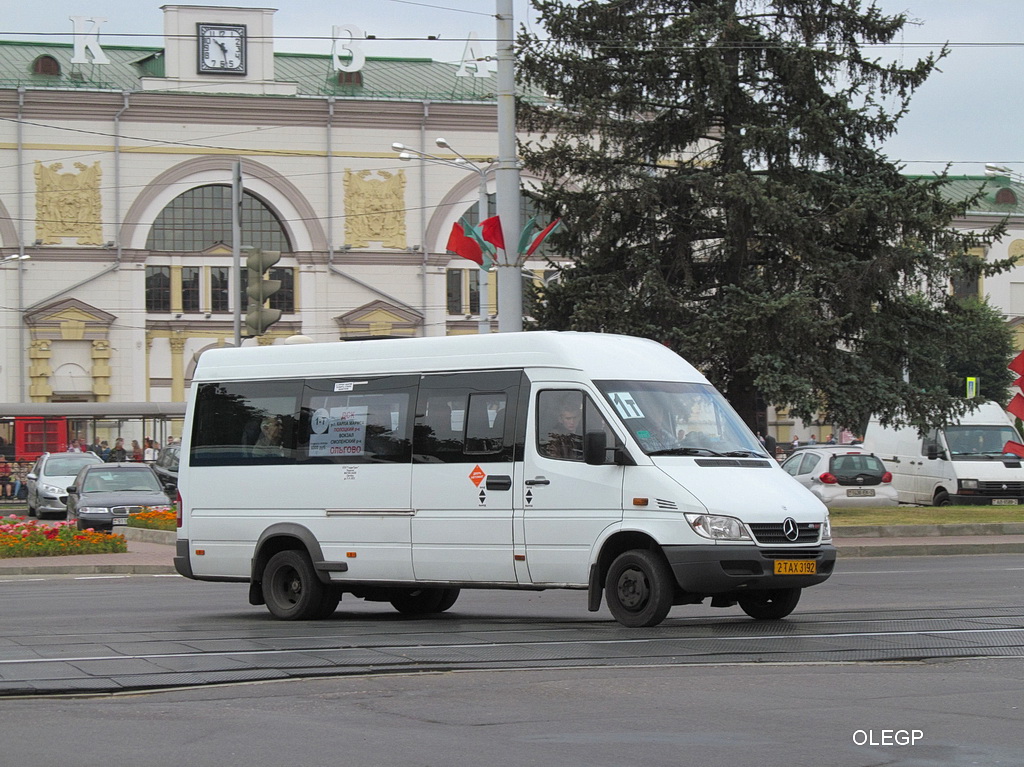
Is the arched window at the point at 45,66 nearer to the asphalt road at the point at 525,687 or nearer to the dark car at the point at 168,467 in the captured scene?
the dark car at the point at 168,467

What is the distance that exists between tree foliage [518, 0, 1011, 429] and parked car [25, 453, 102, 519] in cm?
1335

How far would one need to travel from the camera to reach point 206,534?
14328 millimetres

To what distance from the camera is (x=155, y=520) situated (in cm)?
2750

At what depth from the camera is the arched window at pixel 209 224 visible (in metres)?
61.8

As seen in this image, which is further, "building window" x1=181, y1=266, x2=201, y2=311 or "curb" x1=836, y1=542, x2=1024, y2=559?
"building window" x1=181, y1=266, x2=201, y2=311

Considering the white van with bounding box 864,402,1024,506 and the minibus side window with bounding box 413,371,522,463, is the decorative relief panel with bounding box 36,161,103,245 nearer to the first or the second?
the white van with bounding box 864,402,1024,506

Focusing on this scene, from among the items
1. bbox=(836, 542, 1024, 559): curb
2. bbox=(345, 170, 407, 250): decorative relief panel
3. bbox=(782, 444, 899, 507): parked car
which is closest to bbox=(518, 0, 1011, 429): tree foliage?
bbox=(782, 444, 899, 507): parked car

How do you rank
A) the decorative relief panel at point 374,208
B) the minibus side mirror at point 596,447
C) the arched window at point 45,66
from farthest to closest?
the decorative relief panel at point 374,208 < the arched window at point 45,66 < the minibus side mirror at point 596,447

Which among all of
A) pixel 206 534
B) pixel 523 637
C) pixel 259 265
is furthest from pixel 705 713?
pixel 259 265

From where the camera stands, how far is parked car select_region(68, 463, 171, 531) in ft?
99.0

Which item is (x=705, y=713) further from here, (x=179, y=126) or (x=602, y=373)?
(x=179, y=126)

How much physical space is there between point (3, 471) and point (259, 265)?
33.7 metres

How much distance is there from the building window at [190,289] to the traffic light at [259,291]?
44.4 metres

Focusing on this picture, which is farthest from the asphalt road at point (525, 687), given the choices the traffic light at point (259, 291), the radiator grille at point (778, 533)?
the traffic light at point (259, 291)
